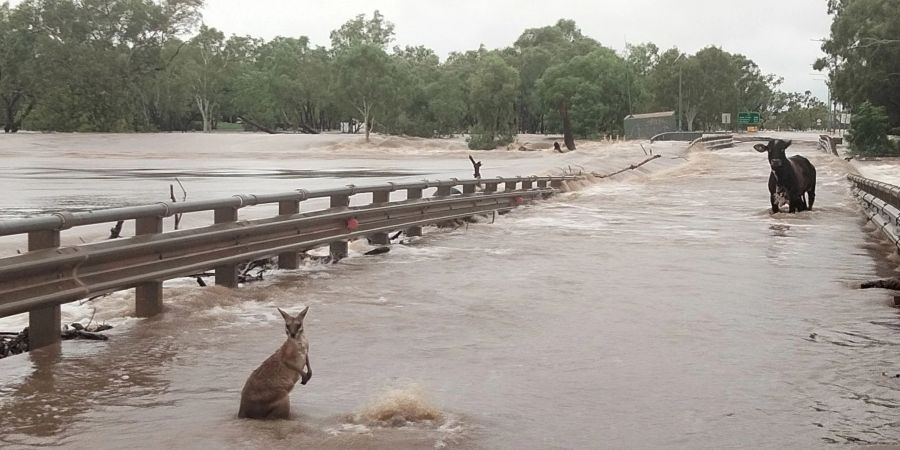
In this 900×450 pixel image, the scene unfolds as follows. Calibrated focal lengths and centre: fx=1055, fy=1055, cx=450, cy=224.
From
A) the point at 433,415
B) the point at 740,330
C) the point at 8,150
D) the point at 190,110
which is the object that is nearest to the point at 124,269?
the point at 433,415

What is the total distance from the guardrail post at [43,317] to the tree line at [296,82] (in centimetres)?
7983

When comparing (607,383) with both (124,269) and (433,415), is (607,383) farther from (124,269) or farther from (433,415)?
(124,269)

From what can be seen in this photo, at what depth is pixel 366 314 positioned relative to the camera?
10.1m

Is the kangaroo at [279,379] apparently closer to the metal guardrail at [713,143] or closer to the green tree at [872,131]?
the green tree at [872,131]

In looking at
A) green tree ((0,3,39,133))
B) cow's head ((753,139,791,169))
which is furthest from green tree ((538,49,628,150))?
cow's head ((753,139,791,169))

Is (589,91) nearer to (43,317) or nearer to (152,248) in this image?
(152,248)

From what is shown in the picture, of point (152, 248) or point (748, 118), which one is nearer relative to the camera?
point (152, 248)

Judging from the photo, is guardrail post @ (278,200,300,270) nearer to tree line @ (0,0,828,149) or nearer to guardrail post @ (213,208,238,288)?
guardrail post @ (213,208,238,288)

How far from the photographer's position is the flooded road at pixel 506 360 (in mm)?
6012

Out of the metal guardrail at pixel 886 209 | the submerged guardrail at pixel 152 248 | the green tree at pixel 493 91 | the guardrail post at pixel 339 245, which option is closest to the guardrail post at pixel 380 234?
the submerged guardrail at pixel 152 248

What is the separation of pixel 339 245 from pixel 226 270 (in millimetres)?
3624

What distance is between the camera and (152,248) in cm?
916

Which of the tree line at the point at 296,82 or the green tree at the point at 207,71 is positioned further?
the green tree at the point at 207,71

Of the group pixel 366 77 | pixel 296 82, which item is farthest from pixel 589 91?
pixel 296 82
